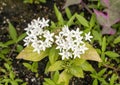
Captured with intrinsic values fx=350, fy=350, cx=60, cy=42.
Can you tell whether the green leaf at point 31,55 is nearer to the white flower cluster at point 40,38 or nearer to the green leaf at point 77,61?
the white flower cluster at point 40,38

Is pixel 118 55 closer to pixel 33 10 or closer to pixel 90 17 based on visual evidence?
pixel 90 17

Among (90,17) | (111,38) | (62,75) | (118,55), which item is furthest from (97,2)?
(62,75)

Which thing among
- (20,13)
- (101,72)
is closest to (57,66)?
(101,72)

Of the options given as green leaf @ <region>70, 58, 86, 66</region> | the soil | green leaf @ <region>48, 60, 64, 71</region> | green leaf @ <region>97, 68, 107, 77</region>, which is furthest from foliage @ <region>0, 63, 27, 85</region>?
green leaf @ <region>97, 68, 107, 77</region>

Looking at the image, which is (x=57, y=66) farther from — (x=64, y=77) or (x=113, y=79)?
(x=113, y=79)

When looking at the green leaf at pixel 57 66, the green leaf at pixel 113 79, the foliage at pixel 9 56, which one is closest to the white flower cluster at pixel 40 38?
the green leaf at pixel 57 66

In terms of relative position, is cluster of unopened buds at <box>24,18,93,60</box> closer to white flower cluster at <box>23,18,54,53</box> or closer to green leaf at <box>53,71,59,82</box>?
white flower cluster at <box>23,18,54,53</box>

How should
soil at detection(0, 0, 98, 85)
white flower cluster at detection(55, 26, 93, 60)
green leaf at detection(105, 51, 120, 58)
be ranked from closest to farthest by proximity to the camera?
white flower cluster at detection(55, 26, 93, 60), green leaf at detection(105, 51, 120, 58), soil at detection(0, 0, 98, 85)

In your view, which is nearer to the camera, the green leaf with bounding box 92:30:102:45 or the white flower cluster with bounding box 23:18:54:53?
the white flower cluster with bounding box 23:18:54:53
